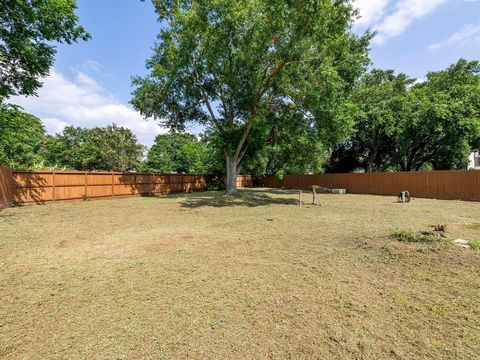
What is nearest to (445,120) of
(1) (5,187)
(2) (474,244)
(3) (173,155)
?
(2) (474,244)

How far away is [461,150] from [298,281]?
77.2ft

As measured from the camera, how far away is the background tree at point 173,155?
142 feet

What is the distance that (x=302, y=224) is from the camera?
7688 millimetres

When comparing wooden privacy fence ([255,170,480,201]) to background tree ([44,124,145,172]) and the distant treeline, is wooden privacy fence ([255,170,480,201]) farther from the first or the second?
background tree ([44,124,145,172])

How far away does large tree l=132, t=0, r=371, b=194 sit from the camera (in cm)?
1136

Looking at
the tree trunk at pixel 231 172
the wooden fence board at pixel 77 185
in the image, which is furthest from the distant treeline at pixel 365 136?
the wooden fence board at pixel 77 185

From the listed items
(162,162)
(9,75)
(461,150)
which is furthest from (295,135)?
(162,162)

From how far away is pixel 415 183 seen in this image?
17.2 meters

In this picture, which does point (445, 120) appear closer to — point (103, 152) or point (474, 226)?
point (474, 226)

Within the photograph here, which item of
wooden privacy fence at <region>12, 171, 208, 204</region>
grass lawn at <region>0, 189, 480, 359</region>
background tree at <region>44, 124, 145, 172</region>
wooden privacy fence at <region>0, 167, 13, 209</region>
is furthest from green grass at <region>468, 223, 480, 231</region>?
background tree at <region>44, 124, 145, 172</region>

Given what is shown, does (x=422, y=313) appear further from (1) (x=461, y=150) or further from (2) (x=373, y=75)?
(2) (x=373, y=75)

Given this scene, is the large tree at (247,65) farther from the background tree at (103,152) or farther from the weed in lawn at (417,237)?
the background tree at (103,152)

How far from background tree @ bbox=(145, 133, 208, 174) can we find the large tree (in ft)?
80.1

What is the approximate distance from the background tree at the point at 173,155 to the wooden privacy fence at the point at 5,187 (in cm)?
Result: 3011
